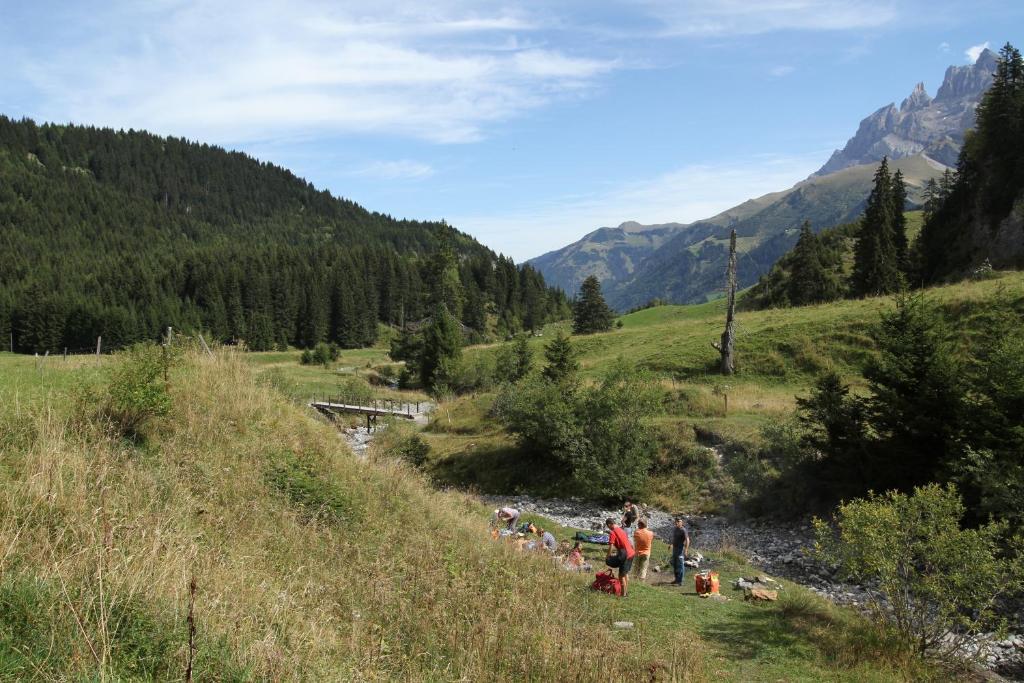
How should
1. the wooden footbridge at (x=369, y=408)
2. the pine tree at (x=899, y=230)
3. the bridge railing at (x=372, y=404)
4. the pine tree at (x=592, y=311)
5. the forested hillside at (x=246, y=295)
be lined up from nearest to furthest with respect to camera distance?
the wooden footbridge at (x=369, y=408)
the bridge railing at (x=372, y=404)
the pine tree at (x=899, y=230)
the pine tree at (x=592, y=311)
the forested hillside at (x=246, y=295)

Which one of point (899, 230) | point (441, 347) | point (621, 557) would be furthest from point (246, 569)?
point (899, 230)

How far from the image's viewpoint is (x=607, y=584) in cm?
1216

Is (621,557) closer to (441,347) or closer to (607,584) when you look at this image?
(607,584)

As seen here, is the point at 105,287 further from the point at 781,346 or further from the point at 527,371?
the point at 781,346

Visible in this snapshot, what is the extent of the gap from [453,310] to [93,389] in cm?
8731

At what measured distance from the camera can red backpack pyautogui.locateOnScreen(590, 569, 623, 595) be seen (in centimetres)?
1197

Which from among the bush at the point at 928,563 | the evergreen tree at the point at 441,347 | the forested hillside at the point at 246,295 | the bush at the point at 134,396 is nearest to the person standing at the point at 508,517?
the bush at the point at 928,563

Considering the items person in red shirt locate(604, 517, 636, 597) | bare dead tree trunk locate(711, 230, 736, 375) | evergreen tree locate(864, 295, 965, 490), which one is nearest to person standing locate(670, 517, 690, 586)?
person in red shirt locate(604, 517, 636, 597)

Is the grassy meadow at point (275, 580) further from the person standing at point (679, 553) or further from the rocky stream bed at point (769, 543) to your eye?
the rocky stream bed at point (769, 543)

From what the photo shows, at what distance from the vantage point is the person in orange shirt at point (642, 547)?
14.2 metres

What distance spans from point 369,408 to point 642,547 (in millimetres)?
33507

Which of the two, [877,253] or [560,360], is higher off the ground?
[877,253]

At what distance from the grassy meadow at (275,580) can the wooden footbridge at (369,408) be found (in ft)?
98.1

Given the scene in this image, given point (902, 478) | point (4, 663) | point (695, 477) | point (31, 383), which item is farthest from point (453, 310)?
point (4, 663)
